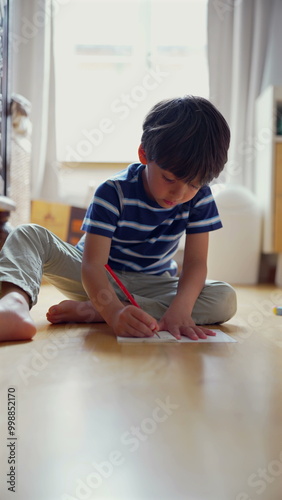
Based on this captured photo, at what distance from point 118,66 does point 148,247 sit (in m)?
1.84

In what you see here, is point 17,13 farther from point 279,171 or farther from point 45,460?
point 45,460

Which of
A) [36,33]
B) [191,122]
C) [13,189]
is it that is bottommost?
[13,189]

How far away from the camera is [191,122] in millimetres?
856

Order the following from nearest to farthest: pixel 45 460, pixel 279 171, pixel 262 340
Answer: pixel 45 460
pixel 262 340
pixel 279 171

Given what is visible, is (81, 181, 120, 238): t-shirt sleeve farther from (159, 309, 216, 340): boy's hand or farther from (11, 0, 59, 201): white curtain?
(11, 0, 59, 201): white curtain

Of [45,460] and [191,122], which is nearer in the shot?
[45,460]

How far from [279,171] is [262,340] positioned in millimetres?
1414

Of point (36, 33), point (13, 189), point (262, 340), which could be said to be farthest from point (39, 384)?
point (36, 33)

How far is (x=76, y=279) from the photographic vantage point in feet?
3.61

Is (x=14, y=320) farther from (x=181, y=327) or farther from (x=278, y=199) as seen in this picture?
(x=278, y=199)

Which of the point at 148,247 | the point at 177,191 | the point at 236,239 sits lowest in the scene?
the point at 236,239

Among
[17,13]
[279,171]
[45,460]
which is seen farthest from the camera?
[17,13]
